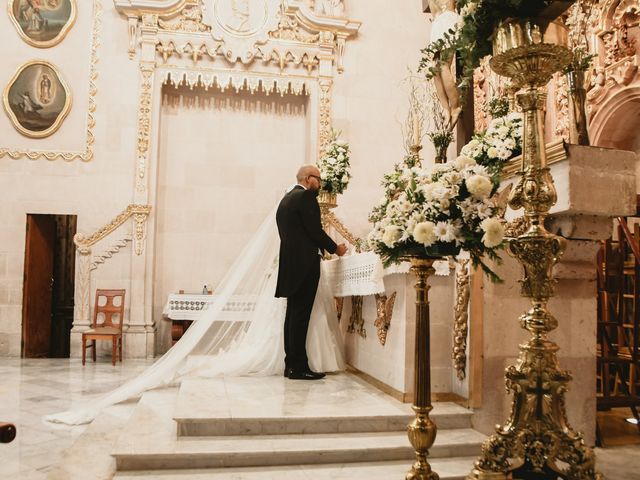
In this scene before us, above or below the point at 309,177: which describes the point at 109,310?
below

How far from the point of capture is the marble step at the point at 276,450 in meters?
3.60

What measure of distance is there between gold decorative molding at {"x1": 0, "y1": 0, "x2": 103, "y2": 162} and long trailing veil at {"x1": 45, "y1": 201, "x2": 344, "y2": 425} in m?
4.91

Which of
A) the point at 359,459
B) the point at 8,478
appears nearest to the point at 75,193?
the point at 8,478

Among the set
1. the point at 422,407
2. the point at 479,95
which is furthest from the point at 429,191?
the point at 479,95

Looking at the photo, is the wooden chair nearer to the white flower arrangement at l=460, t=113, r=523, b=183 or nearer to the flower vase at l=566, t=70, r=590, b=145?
the white flower arrangement at l=460, t=113, r=523, b=183

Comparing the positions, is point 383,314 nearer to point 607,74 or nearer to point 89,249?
point 607,74

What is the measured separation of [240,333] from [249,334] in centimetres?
10

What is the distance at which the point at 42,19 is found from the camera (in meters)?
9.92

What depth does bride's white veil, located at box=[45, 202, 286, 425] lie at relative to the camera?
229 inches

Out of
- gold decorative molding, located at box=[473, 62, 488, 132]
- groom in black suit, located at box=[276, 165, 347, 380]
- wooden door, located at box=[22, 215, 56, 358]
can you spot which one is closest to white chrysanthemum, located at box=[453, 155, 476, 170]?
groom in black suit, located at box=[276, 165, 347, 380]

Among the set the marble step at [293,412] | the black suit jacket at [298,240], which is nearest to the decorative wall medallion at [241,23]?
the black suit jacket at [298,240]

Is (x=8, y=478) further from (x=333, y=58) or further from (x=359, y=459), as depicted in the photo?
(x=333, y=58)

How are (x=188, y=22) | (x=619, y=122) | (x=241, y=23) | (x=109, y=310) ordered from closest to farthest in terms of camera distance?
(x=619, y=122) → (x=109, y=310) → (x=188, y=22) → (x=241, y=23)

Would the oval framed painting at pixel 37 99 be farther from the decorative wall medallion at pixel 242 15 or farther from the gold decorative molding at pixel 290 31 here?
the gold decorative molding at pixel 290 31
